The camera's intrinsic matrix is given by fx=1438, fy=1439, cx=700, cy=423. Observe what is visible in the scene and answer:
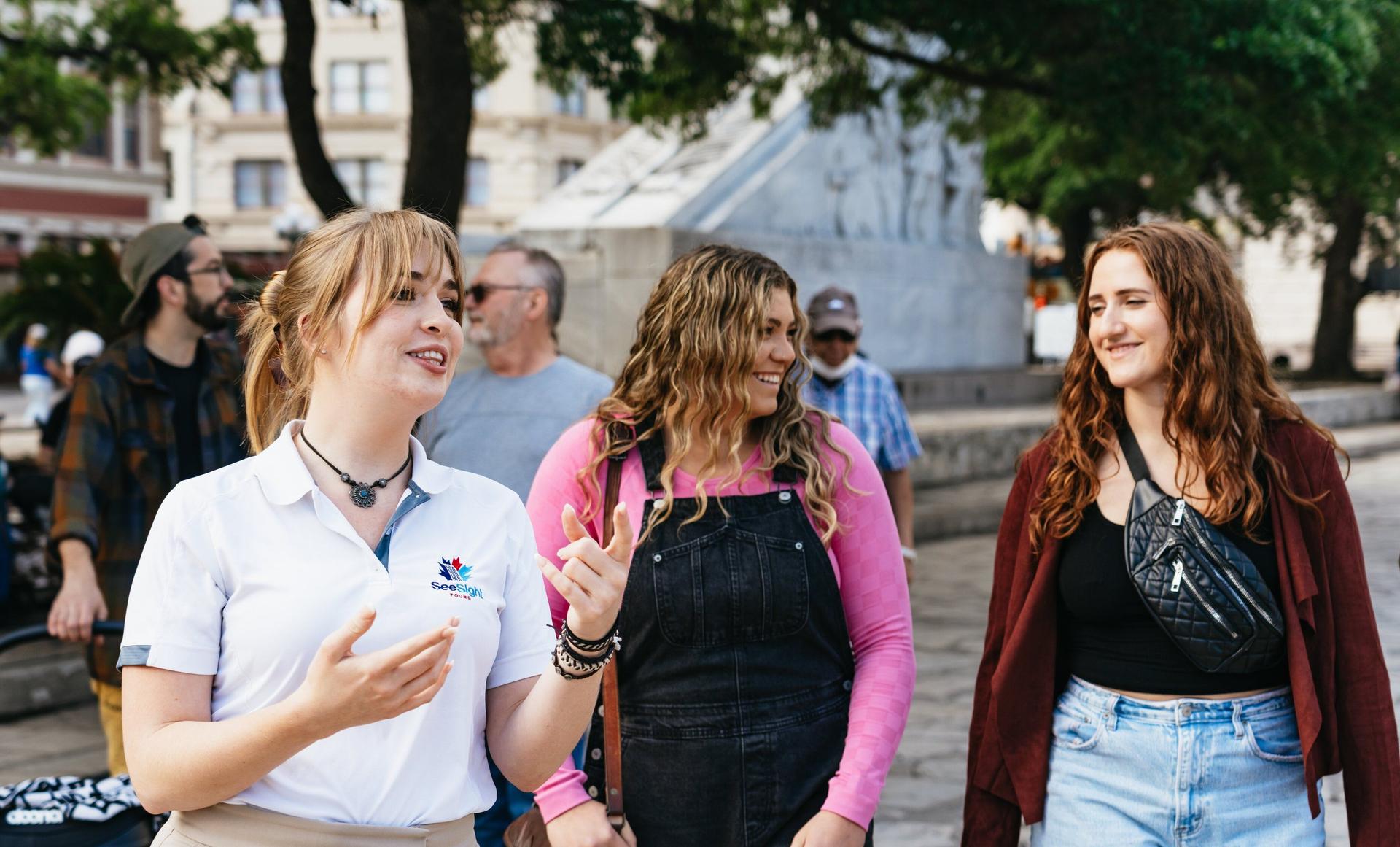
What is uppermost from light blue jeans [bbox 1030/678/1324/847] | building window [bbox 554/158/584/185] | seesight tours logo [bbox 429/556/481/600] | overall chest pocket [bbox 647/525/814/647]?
building window [bbox 554/158/584/185]

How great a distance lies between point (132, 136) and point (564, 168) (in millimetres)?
15053

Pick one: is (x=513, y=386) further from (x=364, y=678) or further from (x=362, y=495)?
(x=364, y=678)

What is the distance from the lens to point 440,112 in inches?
328

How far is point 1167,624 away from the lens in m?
2.95

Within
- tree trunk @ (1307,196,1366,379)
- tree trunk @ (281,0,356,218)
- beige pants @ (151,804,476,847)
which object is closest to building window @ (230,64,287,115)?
tree trunk @ (1307,196,1366,379)

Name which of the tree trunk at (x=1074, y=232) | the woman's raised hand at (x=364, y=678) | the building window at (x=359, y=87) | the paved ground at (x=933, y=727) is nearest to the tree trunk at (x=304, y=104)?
the paved ground at (x=933, y=727)

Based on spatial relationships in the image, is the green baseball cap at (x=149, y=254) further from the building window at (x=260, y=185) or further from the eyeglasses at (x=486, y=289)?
the building window at (x=260, y=185)

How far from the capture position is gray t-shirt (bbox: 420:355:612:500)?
4.89m

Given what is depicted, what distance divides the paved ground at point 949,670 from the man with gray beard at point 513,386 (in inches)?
79.1

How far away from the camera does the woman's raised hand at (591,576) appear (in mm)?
2178

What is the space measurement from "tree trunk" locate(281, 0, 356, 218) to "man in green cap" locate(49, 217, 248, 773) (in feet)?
10.4

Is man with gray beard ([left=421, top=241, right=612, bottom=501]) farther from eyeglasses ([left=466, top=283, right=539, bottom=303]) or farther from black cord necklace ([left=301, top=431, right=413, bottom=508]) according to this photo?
black cord necklace ([left=301, top=431, right=413, bottom=508])

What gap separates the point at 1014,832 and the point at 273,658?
6.04 ft

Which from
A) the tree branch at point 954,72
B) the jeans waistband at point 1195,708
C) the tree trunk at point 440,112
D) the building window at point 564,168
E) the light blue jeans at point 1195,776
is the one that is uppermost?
the building window at point 564,168
